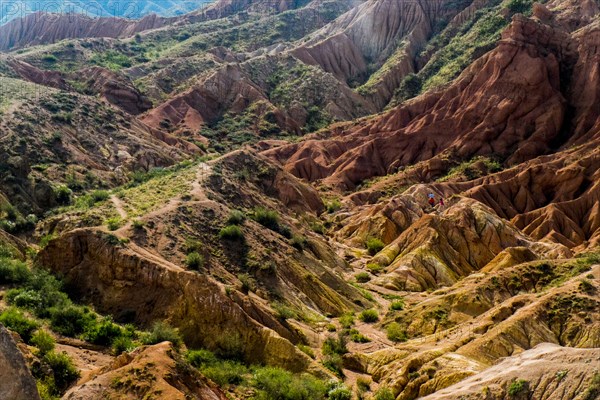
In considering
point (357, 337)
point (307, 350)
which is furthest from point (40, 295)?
point (357, 337)

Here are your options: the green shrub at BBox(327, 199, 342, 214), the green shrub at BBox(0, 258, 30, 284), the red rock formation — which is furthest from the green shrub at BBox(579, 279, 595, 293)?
the red rock formation

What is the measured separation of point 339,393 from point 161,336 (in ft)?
24.6

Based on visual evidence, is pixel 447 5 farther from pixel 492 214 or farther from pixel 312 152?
pixel 492 214

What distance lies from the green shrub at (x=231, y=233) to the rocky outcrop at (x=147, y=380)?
18.2m

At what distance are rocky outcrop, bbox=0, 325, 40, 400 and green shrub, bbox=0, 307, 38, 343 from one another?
9486 millimetres

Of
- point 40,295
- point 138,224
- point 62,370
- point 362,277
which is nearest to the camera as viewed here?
point 62,370

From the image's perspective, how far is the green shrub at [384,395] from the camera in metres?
22.6

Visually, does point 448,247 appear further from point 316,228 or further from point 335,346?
point 335,346

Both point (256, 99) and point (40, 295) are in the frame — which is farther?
point (256, 99)

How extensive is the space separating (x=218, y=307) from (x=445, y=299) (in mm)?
14663

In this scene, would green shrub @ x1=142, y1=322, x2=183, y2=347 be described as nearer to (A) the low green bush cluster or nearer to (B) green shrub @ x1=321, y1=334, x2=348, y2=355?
(A) the low green bush cluster

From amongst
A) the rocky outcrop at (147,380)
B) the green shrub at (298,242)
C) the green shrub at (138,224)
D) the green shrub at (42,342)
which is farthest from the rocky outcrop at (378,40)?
the rocky outcrop at (147,380)

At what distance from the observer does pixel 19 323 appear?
66.2 feet

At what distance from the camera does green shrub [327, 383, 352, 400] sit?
22797mm
